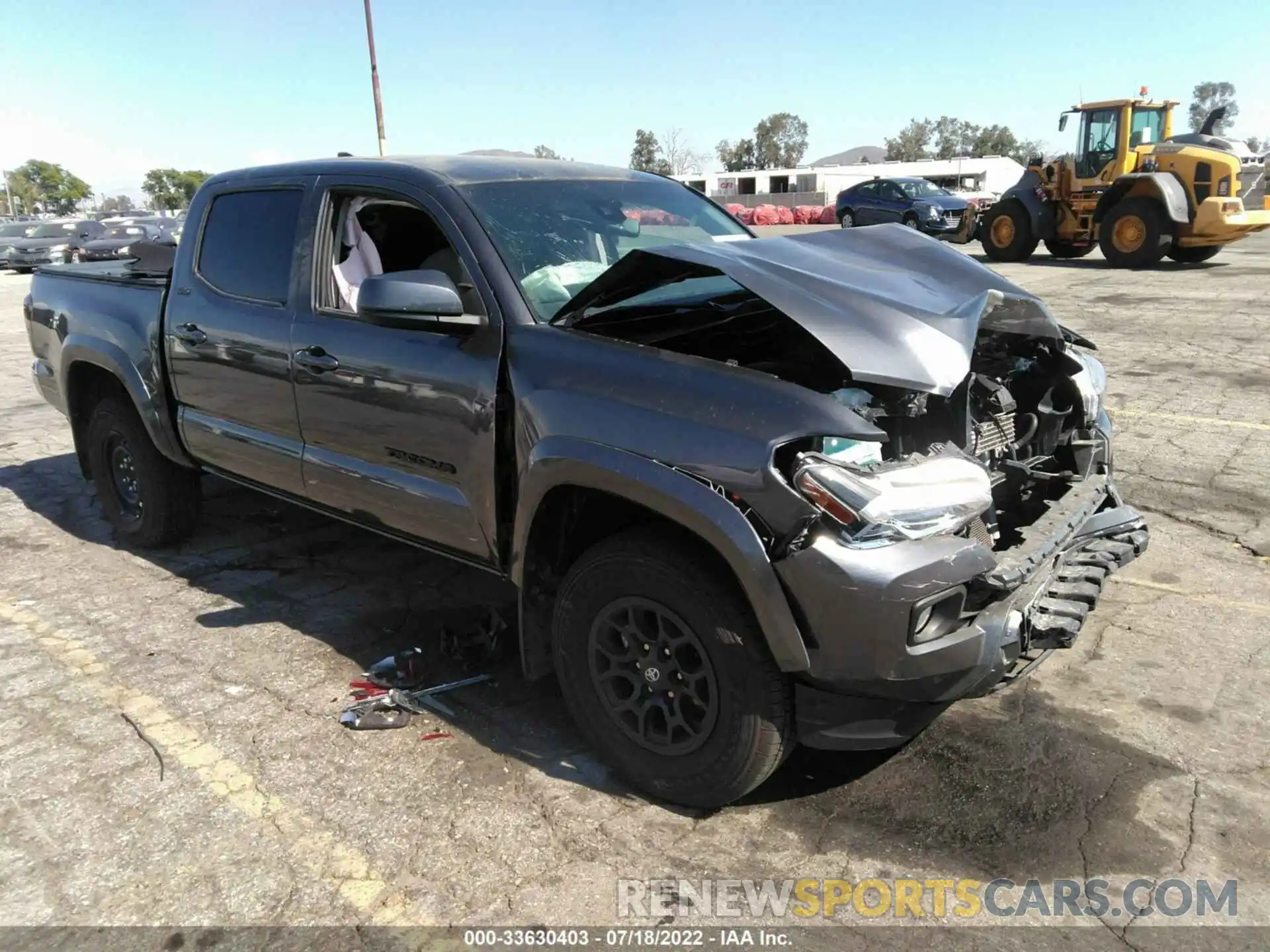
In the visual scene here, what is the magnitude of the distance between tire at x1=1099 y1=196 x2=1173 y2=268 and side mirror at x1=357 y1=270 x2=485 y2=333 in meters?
17.9

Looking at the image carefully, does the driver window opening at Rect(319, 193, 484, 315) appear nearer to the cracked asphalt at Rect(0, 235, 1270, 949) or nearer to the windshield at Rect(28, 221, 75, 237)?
the cracked asphalt at Rect(0, 235, 1270, 949)

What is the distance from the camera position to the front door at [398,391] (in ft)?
10.5

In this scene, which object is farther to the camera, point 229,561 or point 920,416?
point 229,561

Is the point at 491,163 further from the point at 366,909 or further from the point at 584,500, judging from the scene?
the point at 366,909

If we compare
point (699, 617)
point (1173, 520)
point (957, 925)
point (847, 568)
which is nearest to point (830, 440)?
point (847, 568)

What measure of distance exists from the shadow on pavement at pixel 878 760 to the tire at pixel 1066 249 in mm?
19277

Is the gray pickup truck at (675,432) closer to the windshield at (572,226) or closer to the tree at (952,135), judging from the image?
the windshield at (572,226)

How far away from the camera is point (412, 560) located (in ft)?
16.6

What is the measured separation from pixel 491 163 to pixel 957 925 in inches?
124

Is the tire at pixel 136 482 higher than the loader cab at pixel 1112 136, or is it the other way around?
the loader cab at pixel 1112 136

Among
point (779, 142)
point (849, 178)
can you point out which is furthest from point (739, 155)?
point (849, 178)

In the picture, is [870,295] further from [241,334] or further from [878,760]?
[241,334]

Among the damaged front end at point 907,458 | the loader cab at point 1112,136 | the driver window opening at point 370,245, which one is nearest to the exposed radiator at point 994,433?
the damaged front end at point 907,458

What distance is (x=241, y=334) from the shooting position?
161 inches
